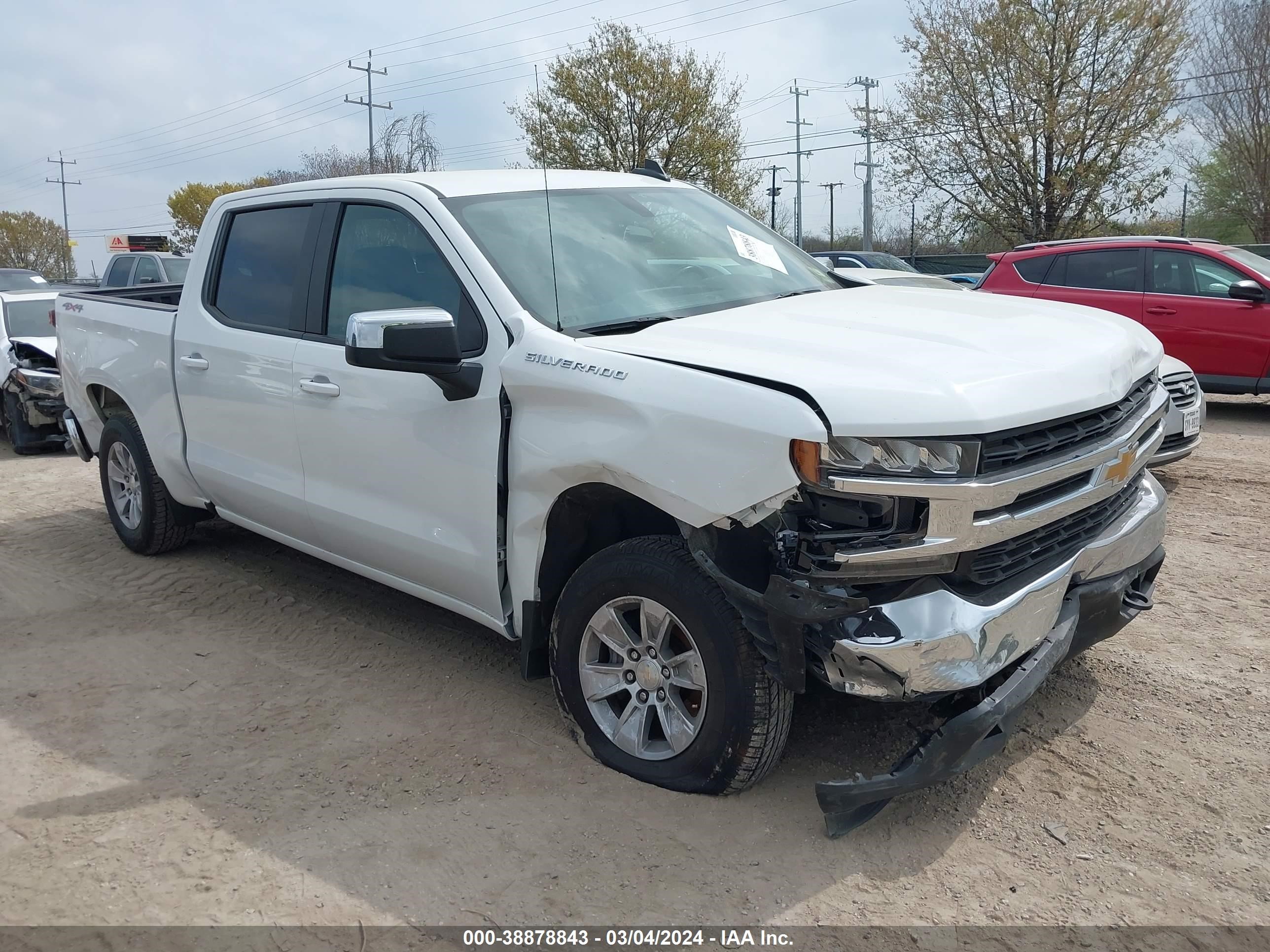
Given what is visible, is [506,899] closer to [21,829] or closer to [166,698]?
[21,829]

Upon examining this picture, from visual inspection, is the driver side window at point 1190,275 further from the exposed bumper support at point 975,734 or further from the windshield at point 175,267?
the windshield at point 175,267

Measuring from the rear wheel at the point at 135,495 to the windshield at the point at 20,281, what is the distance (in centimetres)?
757

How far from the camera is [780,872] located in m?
2.97

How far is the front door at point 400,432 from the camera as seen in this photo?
3.62 m

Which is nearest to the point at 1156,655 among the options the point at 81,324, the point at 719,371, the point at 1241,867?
the point at 1241,867

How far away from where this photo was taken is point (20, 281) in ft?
44.9

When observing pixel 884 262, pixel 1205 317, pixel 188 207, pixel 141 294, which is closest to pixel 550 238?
pixel 141 294

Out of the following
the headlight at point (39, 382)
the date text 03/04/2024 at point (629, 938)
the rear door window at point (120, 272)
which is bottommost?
the date text 03/04/2024 at point (629, 938)

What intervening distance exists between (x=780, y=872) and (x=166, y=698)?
270cm

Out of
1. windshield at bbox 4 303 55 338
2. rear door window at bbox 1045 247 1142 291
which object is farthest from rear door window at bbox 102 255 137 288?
rear door window at bbox 1045 247 1142 291

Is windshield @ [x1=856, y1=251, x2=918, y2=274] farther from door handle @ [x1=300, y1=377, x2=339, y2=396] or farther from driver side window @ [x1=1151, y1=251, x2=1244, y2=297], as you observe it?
door handle @ [x1=300, y1=377, x2=339, y2=396]

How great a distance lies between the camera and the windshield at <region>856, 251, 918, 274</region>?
2358cm

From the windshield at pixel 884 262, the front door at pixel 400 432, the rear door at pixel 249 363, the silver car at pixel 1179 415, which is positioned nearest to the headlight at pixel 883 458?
the front door at pixel 400 432

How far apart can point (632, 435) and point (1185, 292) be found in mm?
8796
